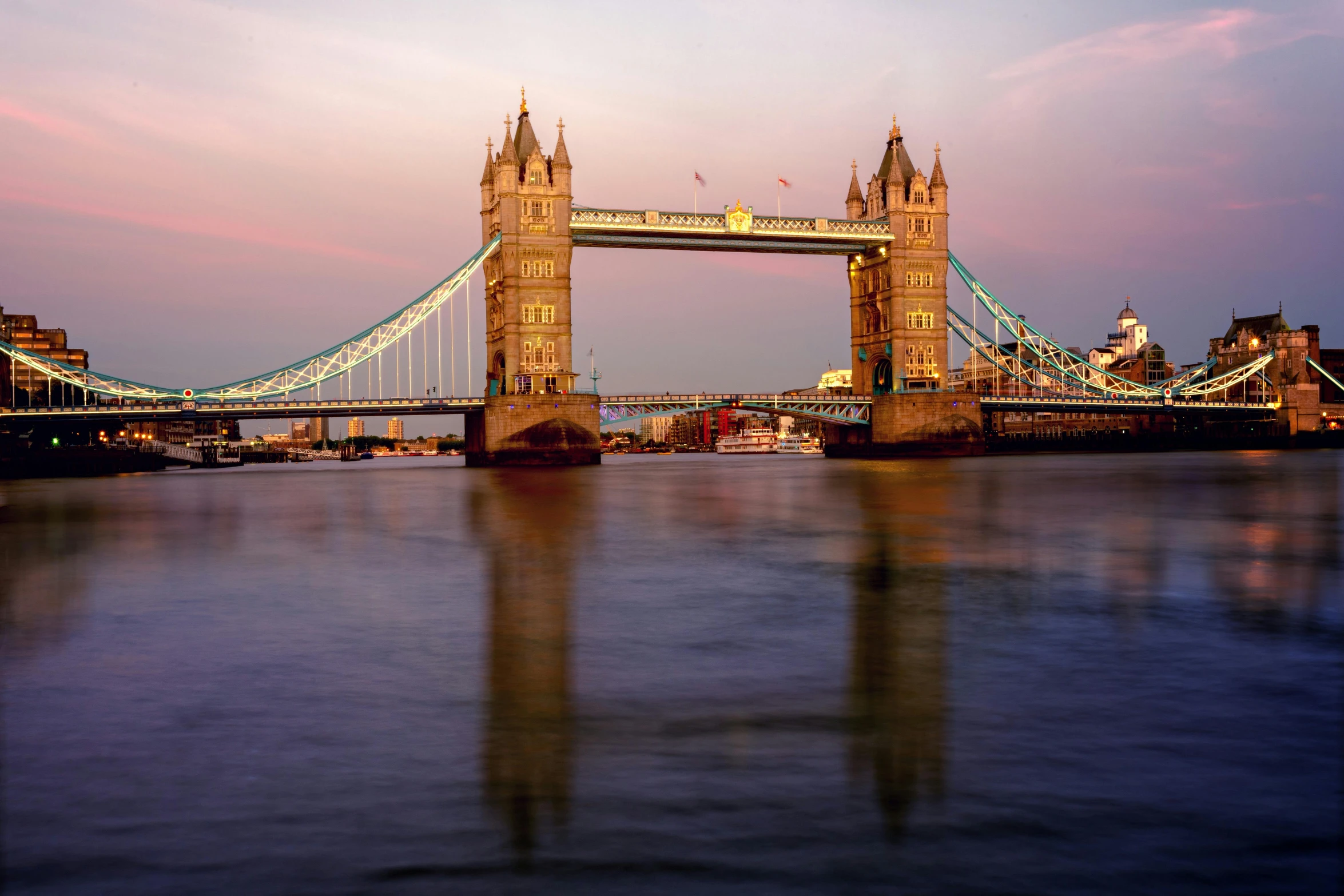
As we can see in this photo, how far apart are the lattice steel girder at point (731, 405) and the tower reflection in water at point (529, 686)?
58.6 m

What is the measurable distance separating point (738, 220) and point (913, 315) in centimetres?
1892

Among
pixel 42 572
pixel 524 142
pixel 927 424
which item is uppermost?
pixel 524 142

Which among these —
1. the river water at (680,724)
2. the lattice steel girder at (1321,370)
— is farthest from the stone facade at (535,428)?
the lattice steel girder at (1321,370)

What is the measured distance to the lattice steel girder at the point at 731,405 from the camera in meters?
80.4

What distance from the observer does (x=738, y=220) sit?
73438mm

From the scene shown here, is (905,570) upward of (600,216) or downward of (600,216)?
downward

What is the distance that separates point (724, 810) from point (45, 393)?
457 feet

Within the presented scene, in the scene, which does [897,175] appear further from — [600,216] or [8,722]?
[8,722]

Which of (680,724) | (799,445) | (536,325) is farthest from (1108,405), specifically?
(680,724)

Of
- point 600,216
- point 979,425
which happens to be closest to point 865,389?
point 979,425

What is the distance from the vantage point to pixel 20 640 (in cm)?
999

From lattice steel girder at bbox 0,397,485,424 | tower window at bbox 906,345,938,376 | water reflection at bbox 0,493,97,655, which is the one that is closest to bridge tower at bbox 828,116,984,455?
tower window at bbox 906,345,938,376

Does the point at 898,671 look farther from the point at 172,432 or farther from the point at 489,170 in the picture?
the point at 172,432

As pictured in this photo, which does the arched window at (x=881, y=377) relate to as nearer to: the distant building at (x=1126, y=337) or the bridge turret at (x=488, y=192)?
the bridge turret at (x=488, y=192)
